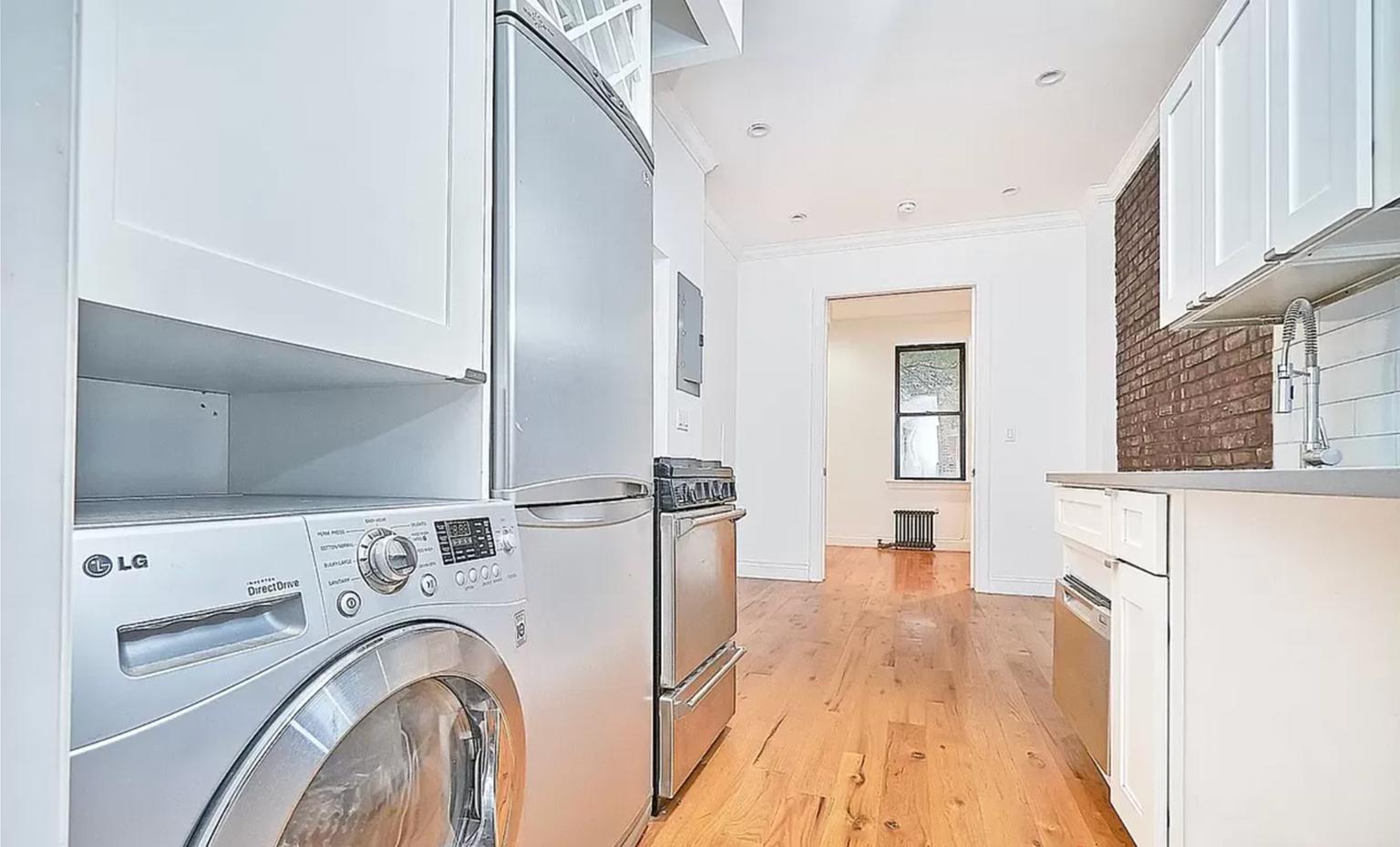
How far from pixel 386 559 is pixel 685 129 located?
10.7ft

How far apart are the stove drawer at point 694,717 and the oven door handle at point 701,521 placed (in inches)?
16.0

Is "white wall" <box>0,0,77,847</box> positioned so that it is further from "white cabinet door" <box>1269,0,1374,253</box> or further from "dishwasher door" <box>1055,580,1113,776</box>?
"dishwasher door" <box>1055,580,1113,776</box>

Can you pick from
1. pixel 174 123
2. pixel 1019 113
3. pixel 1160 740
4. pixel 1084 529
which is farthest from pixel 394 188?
pixel 1019 113

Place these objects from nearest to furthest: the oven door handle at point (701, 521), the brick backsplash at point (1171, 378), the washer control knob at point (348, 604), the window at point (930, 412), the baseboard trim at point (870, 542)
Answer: the washer control knob at point (348, 604) → the oven door handle at point (701, 521) → the brick backsplash at point (1171, 378) → the baseboard trim at point (870, 542) → the window at point (930, 412)

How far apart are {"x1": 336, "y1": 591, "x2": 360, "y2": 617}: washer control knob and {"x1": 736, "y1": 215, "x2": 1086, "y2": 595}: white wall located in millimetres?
4854

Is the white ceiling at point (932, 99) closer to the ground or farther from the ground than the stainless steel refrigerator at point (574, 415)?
farther from the ground

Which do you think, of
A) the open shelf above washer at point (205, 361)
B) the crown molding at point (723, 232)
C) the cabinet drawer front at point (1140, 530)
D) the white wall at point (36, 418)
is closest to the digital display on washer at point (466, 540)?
the open shelf above washer at point (205, 361)

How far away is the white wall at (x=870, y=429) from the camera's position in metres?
7.88

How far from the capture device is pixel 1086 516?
2.02 metres

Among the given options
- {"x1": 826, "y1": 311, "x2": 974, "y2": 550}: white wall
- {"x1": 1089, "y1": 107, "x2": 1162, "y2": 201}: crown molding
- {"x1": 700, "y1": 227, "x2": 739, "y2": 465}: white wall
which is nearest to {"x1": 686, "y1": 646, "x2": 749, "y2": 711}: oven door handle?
{"x1": 700, "y1": 227, "x2": 739, "y2": 465}: white wall

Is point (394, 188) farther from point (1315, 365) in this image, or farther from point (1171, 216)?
point (1171, 216)

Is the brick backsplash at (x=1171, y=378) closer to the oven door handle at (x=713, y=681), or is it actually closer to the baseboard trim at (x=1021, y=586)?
the baseboard trim at (x=1021, y=586)

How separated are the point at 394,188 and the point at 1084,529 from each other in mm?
1919

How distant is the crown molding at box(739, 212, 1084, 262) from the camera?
4930mm
